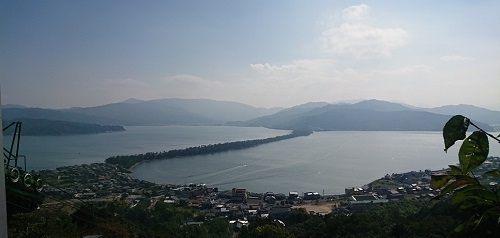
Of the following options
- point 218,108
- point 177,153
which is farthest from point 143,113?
point 177,153

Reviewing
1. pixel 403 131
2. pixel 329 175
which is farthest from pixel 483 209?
pixel 403 131

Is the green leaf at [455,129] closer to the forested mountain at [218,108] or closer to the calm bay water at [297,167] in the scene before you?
the calm bay water at [297,167]

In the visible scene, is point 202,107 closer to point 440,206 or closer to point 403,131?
point 403,131

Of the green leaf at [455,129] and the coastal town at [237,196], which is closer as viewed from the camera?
the green leaf at [455,129]

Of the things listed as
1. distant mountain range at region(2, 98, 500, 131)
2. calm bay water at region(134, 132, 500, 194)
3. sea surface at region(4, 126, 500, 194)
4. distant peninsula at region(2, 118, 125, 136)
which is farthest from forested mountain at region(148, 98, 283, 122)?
calm bay water at region(134, 132, 500, 194)

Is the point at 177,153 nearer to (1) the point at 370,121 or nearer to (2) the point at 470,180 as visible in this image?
(2) the point at 470,180

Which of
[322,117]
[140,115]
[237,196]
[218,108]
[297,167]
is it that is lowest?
[237,196]

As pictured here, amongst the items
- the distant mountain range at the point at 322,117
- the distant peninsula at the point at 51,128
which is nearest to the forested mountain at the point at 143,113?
the distant mountain range at the point at 322,117
